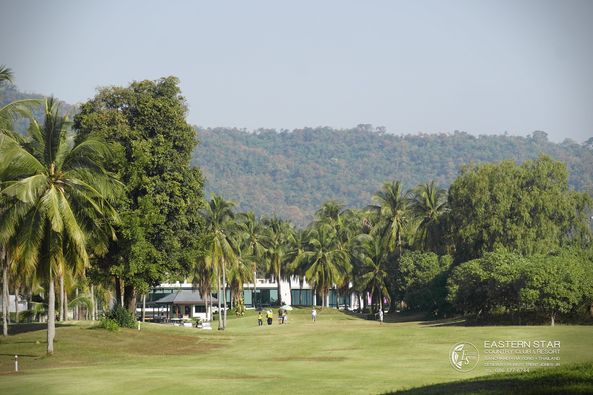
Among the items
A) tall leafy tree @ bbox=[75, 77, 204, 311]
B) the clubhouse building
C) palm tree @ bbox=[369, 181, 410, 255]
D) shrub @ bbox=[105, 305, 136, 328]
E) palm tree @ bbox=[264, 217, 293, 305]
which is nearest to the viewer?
tall leafy tree @ bbox=[75, 77, 204, 311]

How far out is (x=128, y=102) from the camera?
73.4 m

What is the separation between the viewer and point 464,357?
46.2 m

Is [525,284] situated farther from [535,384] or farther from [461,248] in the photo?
[535,384]

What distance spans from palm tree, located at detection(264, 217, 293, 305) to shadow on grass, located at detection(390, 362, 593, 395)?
111826 millimetres

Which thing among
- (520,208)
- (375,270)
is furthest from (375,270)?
(520,208)

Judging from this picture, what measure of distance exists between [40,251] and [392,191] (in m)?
76.2

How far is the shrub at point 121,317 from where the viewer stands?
6894 centimetres

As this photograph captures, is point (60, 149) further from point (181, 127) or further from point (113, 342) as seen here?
point (181, 127)

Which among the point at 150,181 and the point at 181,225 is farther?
the point at 181,225

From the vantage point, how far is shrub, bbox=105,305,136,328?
6894 centimetres

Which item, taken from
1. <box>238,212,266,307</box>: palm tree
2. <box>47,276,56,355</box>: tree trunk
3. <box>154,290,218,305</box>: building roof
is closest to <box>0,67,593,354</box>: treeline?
<box>47,276,56,355</box>: tree trunk

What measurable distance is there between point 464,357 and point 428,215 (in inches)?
2575

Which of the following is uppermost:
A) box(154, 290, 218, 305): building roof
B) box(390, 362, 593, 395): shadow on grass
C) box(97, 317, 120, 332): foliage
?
box(154, 290, 218, 305): building roof

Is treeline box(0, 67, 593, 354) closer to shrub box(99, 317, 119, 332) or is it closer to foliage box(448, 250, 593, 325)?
foliage box(448, 250, 593, 325)
